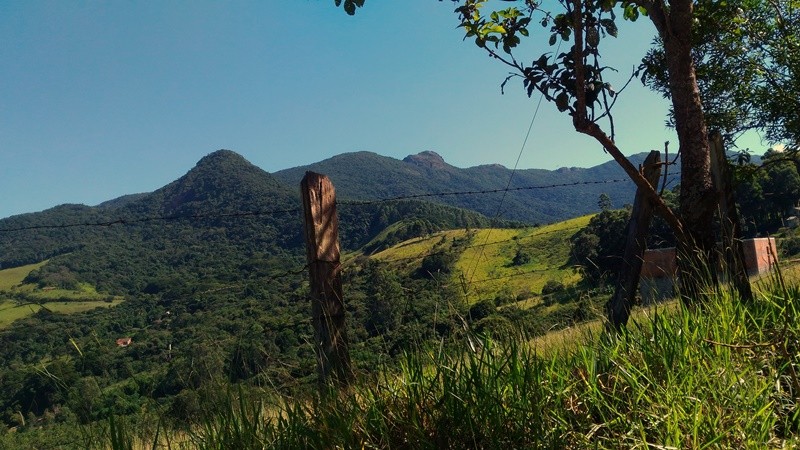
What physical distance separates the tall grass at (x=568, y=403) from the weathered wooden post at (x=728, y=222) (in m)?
1.01

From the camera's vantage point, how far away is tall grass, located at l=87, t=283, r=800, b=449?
2.55m

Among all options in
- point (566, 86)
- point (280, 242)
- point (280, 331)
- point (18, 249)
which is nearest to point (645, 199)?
point (566, 86)

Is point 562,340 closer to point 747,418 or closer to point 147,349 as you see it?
point 747,418

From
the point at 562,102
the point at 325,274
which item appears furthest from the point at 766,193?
the point at 325,274

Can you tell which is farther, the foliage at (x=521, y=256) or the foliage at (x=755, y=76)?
the foliage at (x=521, y=256)

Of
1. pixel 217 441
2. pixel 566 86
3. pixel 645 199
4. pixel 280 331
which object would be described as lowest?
pixel 217 441

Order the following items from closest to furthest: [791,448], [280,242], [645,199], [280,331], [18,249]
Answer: [791,448]
[280,331]
[645,199]
[280,242]
[18,249]

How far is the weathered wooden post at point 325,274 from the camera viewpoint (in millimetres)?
3759

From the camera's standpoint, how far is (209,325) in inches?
199

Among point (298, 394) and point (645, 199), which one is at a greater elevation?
point (645, 199)

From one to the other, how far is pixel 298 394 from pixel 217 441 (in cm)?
48

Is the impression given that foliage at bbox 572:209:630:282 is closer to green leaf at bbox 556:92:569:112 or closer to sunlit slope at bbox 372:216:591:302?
sunlit slope at bbox 372:216:591:302

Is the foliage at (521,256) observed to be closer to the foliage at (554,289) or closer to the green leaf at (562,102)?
the foliage at (554,289)

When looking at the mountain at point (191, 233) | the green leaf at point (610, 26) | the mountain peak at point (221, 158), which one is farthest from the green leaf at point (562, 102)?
the mountain peak at point (221, 158)
